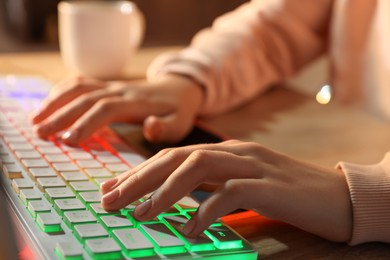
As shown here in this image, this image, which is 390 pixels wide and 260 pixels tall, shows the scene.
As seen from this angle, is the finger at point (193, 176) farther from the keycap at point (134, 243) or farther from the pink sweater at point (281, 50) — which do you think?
the pink sweater at point (281, 50)

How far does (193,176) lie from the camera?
53cm

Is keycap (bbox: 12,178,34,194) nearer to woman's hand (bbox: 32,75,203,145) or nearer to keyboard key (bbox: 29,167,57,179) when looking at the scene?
keyboard key (bbox: 29,167,57,179)

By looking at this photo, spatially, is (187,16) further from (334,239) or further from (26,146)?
(334,239)

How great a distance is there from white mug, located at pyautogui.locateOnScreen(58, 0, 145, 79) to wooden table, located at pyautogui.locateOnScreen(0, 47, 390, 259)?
37 mm

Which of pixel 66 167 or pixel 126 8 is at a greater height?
pixel 126 8

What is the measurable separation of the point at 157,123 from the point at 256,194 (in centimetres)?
28

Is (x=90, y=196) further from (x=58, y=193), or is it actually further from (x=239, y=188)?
(x=239, y=188)

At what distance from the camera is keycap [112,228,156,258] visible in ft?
1.51

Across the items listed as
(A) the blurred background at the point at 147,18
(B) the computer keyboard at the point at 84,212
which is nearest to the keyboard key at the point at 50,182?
(B) the computer keyboard at the point at 84,212

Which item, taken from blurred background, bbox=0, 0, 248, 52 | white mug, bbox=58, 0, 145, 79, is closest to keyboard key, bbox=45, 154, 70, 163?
white mug, bbox=58, 0, 145, 79

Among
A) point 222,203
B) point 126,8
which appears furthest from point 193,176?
point 126,8

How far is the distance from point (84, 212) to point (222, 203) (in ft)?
0.37

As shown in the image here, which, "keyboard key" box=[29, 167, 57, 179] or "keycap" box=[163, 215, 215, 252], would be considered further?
"keyboard key" box=[29, 167, 57, 179]

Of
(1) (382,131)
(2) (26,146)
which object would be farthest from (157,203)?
(1) (382,131)
